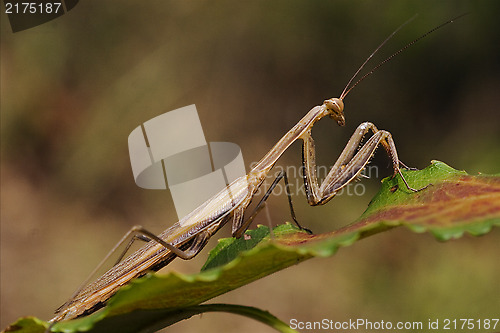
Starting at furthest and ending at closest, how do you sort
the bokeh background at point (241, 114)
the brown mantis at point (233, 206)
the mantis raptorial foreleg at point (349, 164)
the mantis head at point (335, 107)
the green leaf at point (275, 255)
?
the bokeh background at point (241, 114), the mantis head at point (335, 107), the mantis raptorial foreleg at point (349, 164), the brown mantis at point (233, 206), the green leaf at point (275, 255)

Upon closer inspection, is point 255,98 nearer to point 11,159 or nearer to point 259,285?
point 259,285

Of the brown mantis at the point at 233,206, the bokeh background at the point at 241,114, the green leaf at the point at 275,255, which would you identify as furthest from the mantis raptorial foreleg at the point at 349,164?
the bokeh background at the point at 241,114

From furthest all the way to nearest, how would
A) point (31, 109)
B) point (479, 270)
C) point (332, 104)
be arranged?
point (31, 109) < point (479, 270) < point (332, 104)

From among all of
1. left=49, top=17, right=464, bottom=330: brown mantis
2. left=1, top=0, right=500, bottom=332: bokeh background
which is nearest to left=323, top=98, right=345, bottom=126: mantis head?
left=49, top=17, right=464, bottom=330: brown mantis

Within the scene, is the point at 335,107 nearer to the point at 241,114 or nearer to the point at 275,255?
the point at 275,255

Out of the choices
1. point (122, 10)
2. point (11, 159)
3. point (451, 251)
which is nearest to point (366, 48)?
point (451, 251)

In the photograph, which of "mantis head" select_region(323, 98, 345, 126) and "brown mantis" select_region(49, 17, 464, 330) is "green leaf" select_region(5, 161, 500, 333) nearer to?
"brown mantis" select_region(49, 17, 464, 330)

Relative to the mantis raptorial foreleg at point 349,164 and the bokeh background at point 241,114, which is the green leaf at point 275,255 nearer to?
the mantis raptorial foreleg at point 349,164

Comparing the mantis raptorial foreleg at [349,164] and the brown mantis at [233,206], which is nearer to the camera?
the brown mantis at [233,206]
